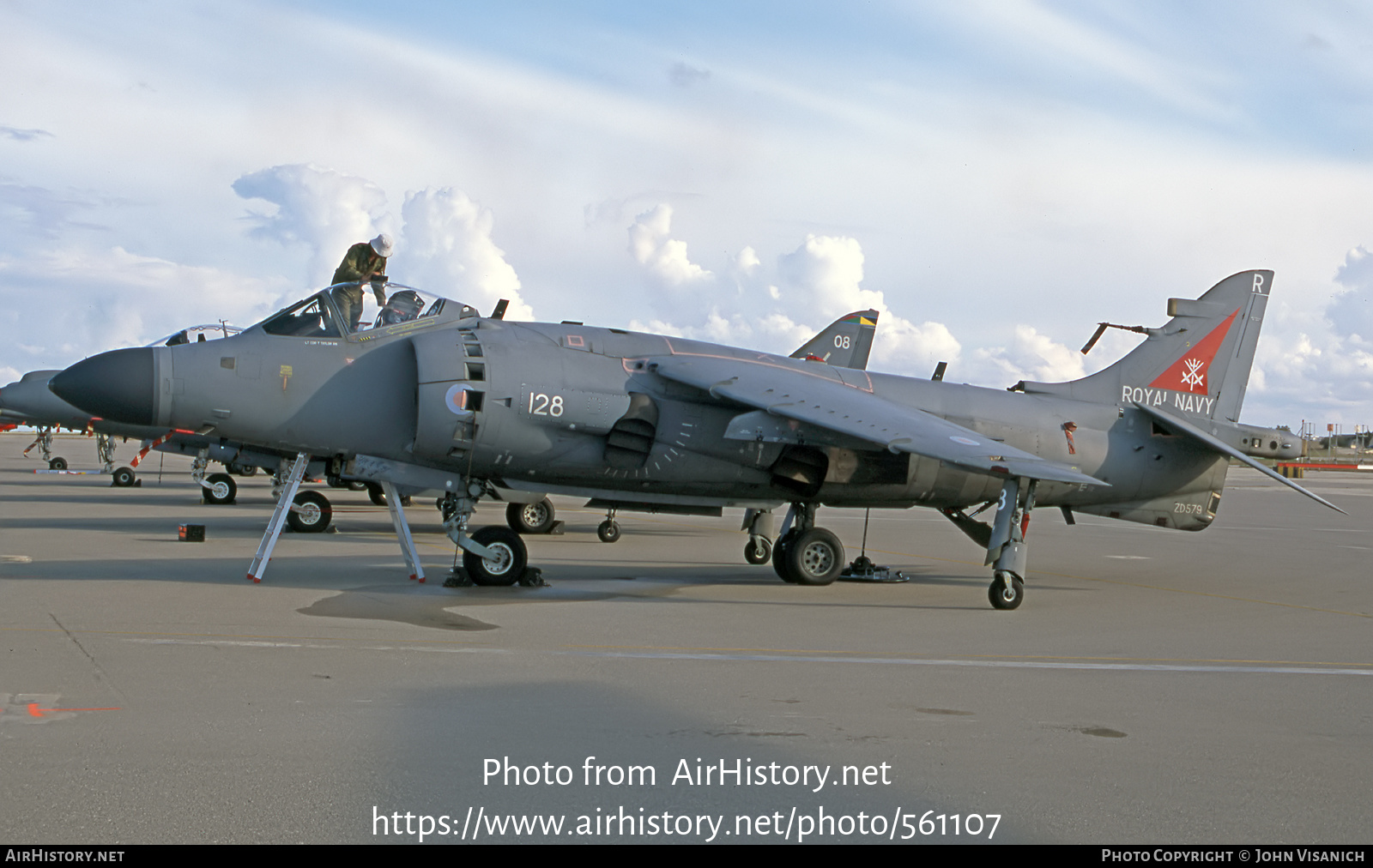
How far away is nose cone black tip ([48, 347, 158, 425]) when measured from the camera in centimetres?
1077

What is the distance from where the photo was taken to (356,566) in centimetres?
1362

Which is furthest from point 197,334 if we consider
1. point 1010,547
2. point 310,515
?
point 1010,547

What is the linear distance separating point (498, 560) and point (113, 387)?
4.00 metres

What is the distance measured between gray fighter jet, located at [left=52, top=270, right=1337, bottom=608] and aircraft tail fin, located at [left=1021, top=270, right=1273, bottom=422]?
63cm

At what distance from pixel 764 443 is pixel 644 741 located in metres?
7.11

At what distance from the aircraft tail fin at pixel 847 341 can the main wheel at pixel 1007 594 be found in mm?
9579

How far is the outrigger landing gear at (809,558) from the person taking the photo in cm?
1320

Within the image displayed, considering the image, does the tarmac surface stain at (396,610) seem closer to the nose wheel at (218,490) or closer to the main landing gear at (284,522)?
the main landing gear at (284,522)

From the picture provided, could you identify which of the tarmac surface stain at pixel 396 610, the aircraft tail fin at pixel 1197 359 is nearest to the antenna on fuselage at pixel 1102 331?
the aircraft tail fin at pixel 1197 359

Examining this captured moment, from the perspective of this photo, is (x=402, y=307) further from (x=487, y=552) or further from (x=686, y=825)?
(x=686, y=825)

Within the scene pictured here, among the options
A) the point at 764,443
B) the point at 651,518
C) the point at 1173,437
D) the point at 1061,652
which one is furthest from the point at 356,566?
the point at 651,518

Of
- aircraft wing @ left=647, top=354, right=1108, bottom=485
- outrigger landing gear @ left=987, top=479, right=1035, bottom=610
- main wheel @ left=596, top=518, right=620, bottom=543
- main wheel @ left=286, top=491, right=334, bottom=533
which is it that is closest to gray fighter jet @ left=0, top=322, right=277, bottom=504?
main wheel @ left=286, top=491, right=334, bottom=533

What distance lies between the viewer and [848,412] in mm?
11625

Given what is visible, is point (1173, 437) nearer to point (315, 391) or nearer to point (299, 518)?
point (315, 391)
